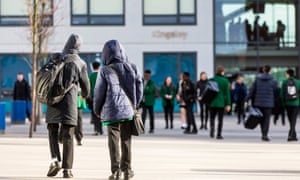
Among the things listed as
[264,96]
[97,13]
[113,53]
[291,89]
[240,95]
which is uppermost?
[97,13]

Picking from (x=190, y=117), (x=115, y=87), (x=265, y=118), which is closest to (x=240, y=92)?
(x=190, y=117)

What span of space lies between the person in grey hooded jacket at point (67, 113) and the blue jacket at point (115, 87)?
2.00ft

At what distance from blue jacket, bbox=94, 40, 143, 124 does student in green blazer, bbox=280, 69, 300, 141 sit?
871 cm

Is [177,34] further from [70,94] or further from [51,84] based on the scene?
[51,84]

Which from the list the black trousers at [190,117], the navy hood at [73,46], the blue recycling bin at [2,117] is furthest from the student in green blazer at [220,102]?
the navy hood at [73,46]

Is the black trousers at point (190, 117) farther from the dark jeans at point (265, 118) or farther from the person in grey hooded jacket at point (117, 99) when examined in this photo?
the person in grey hooded jacket at point (117, 99)

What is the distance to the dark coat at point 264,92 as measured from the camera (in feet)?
57.5

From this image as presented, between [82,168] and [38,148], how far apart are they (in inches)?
157

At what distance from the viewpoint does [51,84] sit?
9844mm

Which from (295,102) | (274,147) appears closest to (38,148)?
(274,147)

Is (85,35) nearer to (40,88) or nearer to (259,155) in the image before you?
(259,155)

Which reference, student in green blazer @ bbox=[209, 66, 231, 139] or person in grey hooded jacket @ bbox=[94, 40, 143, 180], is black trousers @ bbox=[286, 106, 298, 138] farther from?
person in grey hooded jacket @ bbox=[94, 40, 143, 180]

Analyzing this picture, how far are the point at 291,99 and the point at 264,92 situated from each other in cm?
66

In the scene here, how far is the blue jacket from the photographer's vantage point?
9312 millimetres
